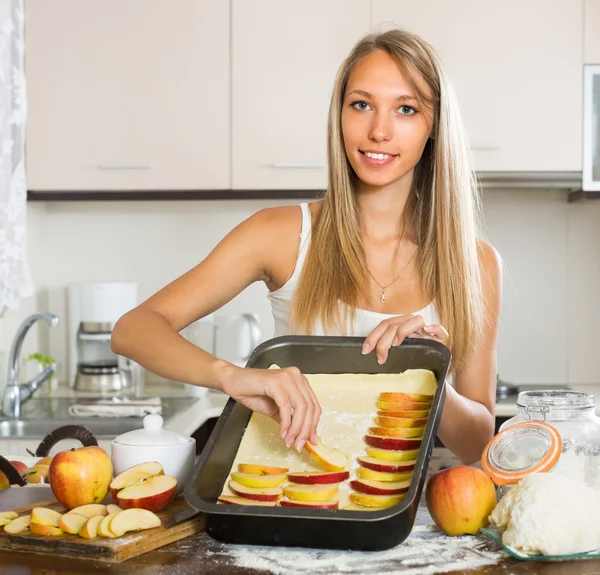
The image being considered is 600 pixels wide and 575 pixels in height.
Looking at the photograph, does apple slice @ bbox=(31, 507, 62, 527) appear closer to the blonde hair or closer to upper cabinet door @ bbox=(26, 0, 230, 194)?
the blonde hair

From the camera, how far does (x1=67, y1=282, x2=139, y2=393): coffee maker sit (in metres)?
2.88

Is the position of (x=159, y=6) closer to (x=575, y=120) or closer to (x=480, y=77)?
(x=480, y=77)

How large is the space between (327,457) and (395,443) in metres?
0.08

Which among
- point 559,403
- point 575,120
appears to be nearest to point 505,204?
point 575,120

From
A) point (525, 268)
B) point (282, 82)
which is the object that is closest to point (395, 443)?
point (282, 82)

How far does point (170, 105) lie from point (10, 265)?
2.35 ft

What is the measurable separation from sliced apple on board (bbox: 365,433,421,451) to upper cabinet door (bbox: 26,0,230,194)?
1.82 m

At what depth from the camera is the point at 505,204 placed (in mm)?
3059

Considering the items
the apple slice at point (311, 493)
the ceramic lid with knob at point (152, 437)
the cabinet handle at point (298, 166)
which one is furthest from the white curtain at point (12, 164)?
the apple slice at point (311, 493)

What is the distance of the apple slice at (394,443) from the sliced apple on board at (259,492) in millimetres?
150

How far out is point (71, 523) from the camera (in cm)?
93

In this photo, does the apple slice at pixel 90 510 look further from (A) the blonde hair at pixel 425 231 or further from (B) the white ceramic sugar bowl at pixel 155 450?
(A) the blonde hair at pixel 425 231

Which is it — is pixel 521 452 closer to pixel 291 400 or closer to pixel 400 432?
pixel 400 432

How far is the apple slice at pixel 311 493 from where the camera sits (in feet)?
3.06
